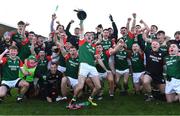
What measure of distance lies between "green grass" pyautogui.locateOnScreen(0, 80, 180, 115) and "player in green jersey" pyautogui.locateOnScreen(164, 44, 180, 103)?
0.35 metres

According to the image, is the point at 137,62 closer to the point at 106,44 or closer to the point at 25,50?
the point at 106,44

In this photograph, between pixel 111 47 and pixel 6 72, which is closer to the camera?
pixel 6 72

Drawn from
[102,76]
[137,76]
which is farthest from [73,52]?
[137,76]

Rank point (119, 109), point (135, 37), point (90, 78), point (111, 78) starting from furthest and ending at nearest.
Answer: point (135, 37) < point (111, 78) < point (90, 78) < point (119, 109)

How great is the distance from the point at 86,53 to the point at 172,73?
251 cm

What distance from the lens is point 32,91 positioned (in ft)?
38.9

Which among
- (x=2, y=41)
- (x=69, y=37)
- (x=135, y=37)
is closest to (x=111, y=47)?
(x=135, y=37)

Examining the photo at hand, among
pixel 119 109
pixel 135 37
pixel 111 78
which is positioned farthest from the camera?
pixel 135 37

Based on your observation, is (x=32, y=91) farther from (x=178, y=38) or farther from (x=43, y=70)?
(x=178, y=38)

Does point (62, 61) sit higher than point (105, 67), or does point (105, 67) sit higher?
point (62, 61)

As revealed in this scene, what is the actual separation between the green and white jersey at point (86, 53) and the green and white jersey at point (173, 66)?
2.17 meters

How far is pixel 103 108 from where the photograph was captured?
33.7 feet

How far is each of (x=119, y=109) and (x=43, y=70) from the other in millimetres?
3035

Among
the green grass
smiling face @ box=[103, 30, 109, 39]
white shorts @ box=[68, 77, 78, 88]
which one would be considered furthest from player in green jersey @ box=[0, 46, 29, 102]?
smiling face @ box=[103, 30, 109, 39]
